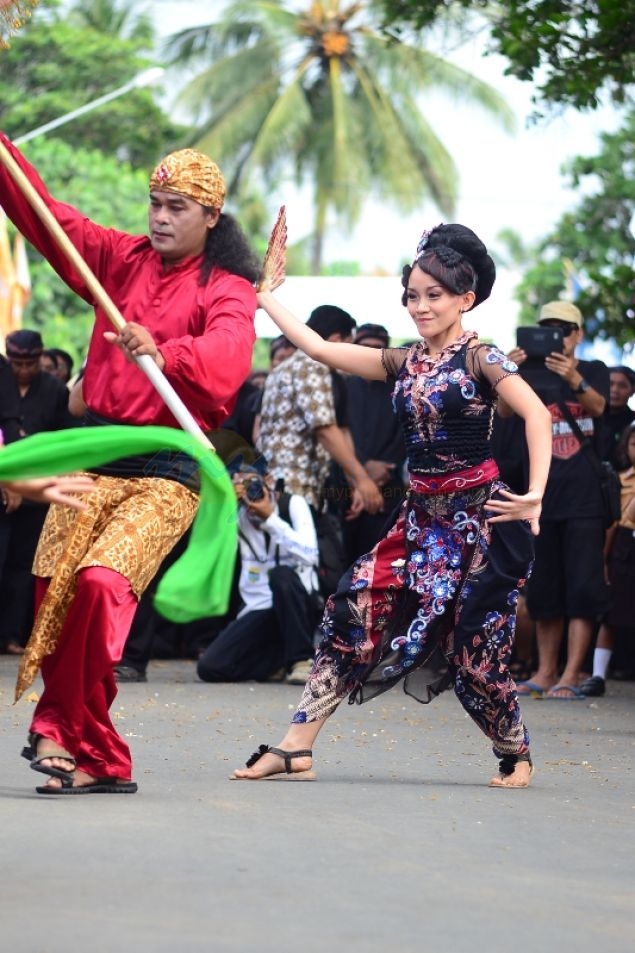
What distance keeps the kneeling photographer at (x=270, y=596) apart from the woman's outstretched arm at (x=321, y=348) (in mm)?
4362

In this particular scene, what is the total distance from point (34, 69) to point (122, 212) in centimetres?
658

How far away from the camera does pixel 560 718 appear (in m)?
10.3

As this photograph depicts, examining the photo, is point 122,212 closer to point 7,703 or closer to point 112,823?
point 7,703

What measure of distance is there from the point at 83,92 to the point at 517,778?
141 ft

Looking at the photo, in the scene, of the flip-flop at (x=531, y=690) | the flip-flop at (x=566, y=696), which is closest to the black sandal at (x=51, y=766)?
the flip-flop at (x=566, y=696)

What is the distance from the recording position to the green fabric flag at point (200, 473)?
226 inches

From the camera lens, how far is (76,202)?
4366 centimetres

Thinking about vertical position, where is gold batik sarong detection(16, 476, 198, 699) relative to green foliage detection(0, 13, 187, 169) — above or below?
below

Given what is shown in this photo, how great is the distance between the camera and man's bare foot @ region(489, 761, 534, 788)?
7477 mm

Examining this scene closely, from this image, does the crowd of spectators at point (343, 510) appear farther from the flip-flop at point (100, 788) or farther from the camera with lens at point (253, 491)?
the flip-flop at point (100, 788)

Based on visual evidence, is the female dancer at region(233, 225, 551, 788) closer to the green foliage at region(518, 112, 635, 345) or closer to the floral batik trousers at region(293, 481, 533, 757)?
the floral batik trousers at region(293, 481, 533, 757)

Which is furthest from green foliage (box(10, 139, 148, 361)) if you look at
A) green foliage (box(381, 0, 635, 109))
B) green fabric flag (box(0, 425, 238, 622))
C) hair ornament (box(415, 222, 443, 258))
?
green fabric flag (box(0, 425, 238, 622))

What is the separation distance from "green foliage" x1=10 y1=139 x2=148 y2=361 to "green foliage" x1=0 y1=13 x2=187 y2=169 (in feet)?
9.46

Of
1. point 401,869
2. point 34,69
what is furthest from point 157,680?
point 34,69
